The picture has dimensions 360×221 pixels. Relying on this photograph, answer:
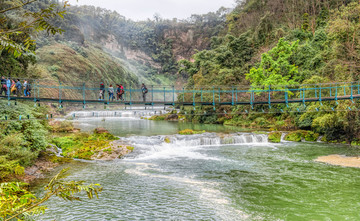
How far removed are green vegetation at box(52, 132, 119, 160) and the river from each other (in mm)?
1659

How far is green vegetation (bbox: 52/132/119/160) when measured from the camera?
16859mm

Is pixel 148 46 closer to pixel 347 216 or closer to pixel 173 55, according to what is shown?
pixel 173 55

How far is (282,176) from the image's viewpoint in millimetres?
12984

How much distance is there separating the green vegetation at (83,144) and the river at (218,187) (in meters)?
1.66

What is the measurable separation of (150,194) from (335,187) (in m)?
→ 7.34

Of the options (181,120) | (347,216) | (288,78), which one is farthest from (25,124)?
(181,120)

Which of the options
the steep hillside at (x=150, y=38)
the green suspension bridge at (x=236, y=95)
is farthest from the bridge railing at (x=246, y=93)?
the steep hillside at (x=150, y=38)

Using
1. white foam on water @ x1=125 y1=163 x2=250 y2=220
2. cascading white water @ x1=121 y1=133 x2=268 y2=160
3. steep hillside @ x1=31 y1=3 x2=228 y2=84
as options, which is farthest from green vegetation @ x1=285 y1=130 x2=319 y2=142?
steep hillside @ x1=31 y1=3 x2=228 y2=84

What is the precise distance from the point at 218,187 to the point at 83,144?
34.0 ft

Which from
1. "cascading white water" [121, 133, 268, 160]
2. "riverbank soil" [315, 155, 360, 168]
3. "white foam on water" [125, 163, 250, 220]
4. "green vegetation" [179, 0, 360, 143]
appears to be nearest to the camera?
"white foam on water" [125, 163, 250, 220]

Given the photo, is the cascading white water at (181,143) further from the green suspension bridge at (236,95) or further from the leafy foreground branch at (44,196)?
the leafy foreground branch at (44,196)

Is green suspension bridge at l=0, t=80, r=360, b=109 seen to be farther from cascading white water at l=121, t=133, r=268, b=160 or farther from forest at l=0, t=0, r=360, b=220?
cascading white water at l=121, t=133, r=268, b=160

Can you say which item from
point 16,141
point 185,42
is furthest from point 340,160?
point 185,42

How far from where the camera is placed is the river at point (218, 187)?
9094mm
